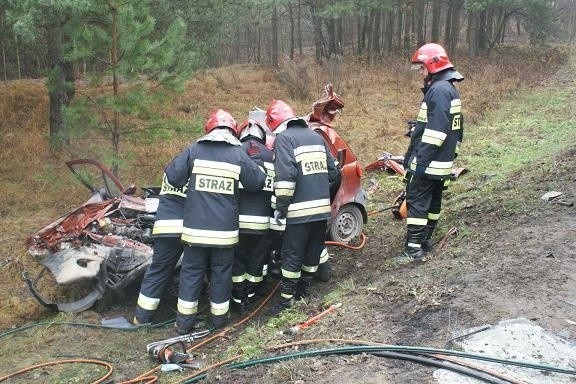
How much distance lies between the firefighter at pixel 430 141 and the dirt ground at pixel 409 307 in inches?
15.7

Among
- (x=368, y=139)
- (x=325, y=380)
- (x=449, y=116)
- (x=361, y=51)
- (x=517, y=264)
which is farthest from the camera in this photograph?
(x=361, y=51)

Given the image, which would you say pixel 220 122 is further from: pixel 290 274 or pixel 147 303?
pixel 147 303

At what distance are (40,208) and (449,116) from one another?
274 inches

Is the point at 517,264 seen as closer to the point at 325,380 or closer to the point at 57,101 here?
the point at 325,380

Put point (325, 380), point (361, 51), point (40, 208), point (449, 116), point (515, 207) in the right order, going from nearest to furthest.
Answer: point (325, 380) → point (449, 116) → point (515, 207) → point (40, 208) → point (361, 51)

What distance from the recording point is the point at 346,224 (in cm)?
676

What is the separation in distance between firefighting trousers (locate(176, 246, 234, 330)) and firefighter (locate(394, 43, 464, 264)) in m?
1.83

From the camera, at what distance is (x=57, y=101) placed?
10766 mm

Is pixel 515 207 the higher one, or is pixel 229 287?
pixel 515 207

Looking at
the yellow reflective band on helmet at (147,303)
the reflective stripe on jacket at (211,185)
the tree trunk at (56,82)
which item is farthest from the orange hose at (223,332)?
the tree trunk at (56,82)

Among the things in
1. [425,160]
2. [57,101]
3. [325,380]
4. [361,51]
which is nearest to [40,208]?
[57,101]

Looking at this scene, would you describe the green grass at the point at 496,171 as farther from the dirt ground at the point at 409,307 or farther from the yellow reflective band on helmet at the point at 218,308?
the yellow reflective band on helmet at the point at 218,308

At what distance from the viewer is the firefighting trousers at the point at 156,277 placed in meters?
5.41

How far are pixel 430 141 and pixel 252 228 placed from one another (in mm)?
1972
